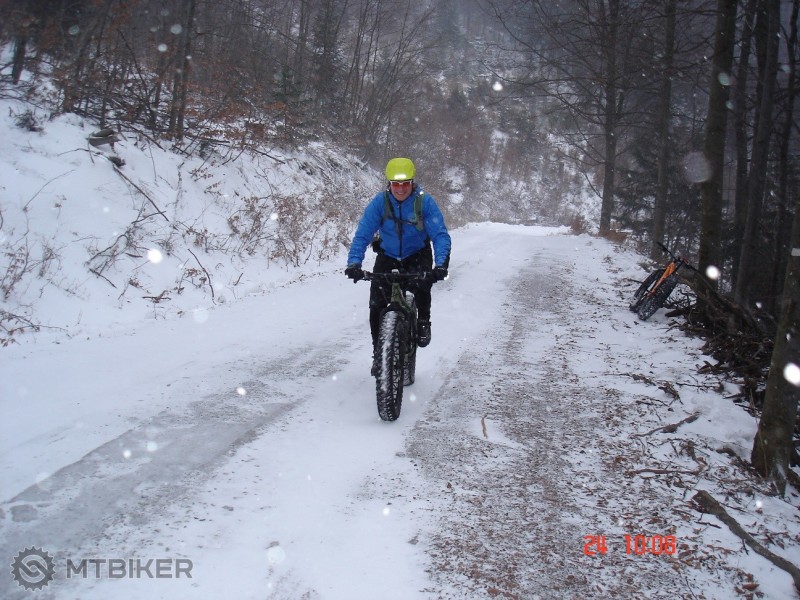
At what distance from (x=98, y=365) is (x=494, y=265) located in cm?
1058

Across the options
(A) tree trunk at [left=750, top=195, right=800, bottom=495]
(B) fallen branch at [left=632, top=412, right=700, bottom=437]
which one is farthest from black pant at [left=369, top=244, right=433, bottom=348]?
(A) tree trunk at [left=750, top=195, right=800, bottom=495]

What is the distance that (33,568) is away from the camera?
2.69 m

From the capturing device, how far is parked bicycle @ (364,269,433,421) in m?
4.95

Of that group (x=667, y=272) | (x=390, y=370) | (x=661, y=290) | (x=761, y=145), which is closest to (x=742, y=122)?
(x=761, y=145)

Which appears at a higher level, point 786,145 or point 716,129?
point 786,145

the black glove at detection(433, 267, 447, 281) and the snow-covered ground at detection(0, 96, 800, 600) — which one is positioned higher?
the black glove at detection(433, 267, 447, 281)

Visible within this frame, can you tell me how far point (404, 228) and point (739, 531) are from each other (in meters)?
3.77

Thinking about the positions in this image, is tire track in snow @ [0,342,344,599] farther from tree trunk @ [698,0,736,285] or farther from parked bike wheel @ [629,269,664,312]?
tree trunk @ [698,0,736,285]

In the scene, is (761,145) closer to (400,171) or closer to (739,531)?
(400,171)

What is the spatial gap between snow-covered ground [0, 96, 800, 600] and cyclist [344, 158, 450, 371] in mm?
1143

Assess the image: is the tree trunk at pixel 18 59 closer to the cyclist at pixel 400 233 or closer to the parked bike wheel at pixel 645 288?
the cyclist at pixel 400 233

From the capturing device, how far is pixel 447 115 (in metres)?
49.3

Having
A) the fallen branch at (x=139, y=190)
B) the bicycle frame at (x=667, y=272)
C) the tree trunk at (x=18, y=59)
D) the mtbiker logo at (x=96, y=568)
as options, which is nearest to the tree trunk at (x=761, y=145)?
the bicycle frame at (x=667, y=272)
